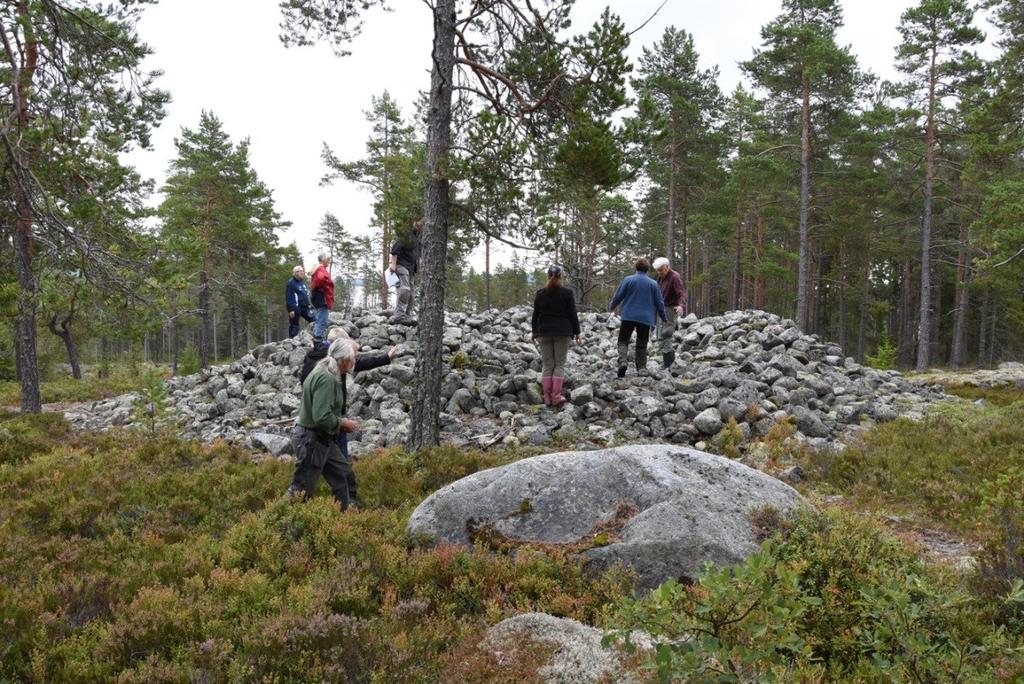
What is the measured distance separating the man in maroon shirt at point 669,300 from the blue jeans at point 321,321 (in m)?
7.30

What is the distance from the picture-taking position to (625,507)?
4.80 m

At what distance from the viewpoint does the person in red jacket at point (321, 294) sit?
39.4ft

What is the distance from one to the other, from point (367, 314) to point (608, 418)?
834cm

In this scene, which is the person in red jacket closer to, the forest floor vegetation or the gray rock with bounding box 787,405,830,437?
the forest floor vegetation

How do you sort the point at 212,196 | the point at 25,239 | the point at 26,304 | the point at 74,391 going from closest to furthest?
the point at 26,304 < the point at 25,239 < the point at 74,391 < the point at 212,196

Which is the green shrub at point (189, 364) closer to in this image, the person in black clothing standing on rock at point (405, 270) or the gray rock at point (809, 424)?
the person in black clothing standing on rock at point (405, 270)

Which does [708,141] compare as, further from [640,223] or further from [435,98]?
[435,98]

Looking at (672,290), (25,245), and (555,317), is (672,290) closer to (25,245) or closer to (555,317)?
(555,317)

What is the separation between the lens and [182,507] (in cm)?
631

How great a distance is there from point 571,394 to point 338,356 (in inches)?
213

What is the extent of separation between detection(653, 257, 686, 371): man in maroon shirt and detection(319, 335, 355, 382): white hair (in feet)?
23.4

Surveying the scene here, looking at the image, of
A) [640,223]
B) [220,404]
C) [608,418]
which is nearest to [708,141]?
[640,223]

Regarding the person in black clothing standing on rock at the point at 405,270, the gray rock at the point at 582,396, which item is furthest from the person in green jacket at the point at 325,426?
the person in black clothing standing on rock at the point at 405,270

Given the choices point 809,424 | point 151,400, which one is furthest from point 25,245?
point 809,424
